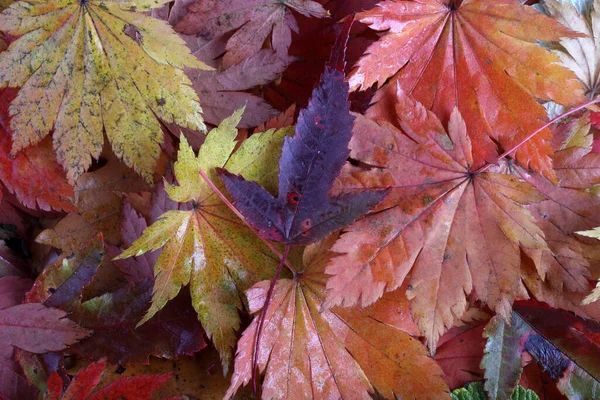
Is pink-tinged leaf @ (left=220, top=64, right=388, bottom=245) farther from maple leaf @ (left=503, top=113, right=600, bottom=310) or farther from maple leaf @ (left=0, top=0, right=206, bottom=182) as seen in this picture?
maple leaf @ (left=503, top=113, right=600, bottom=310)

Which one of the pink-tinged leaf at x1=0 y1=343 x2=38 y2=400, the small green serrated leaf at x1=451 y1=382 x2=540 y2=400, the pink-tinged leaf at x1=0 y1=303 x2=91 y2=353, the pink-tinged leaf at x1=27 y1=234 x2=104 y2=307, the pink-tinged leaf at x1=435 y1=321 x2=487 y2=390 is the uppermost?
the pink-tinged leaf at x1=27 y1=234 x2=104 y2=307

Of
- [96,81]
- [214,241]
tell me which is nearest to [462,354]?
[214,241]

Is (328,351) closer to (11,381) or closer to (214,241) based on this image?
(214,241)

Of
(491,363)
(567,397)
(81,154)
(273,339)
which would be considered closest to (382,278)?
(273,339)

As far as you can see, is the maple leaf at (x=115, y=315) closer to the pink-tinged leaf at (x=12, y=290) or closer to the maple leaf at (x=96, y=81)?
the pink-tinged leaf at (x=12, y=290)

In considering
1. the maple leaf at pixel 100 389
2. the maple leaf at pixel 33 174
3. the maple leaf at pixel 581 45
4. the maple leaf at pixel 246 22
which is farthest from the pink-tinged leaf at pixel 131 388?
the maple leaf at pixel 581 45

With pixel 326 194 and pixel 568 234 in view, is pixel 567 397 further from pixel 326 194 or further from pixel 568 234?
pixel 326 194

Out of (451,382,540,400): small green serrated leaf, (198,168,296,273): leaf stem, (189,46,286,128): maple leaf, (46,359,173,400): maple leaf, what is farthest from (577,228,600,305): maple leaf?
(46,359,173,400): maple leaf
